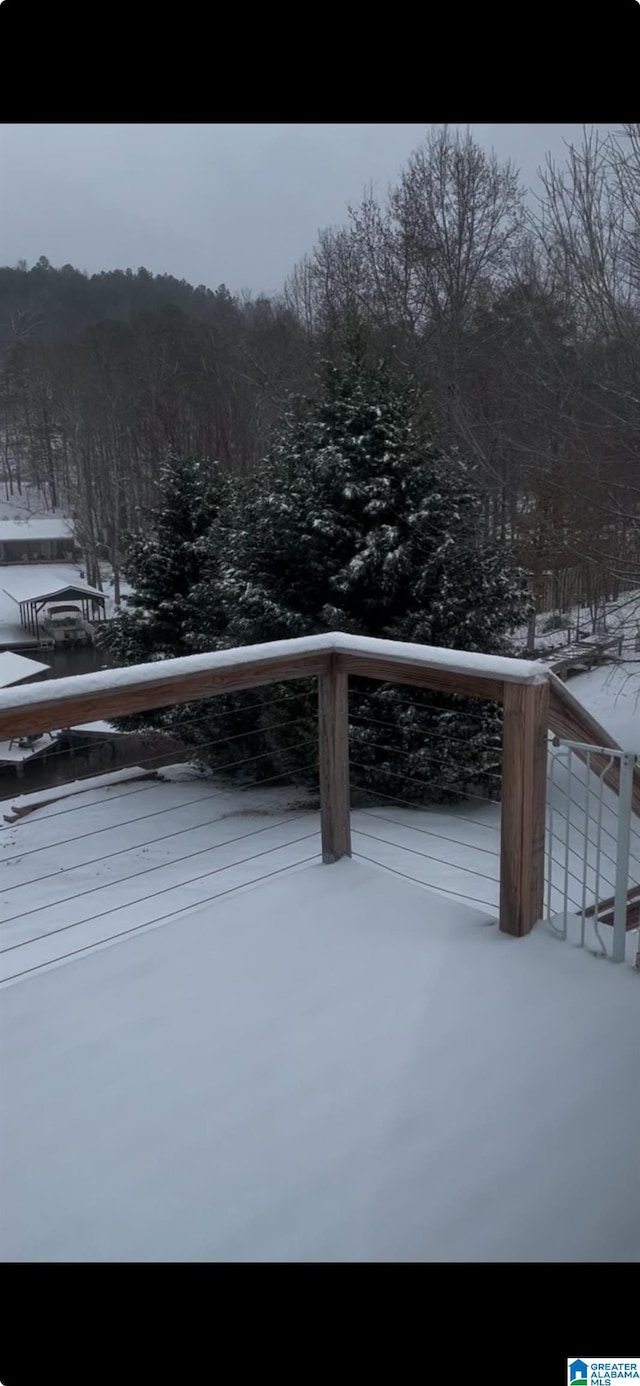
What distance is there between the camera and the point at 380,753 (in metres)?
8.68

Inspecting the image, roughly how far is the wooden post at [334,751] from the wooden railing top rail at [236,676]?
0.16ft

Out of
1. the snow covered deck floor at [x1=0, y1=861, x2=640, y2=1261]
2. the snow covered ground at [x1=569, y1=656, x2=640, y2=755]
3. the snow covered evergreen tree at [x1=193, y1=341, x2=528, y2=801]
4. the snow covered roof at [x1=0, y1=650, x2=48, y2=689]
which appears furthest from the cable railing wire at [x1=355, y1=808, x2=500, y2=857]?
the snow covered roof at [x1=0, y1=650, x2=48, y2=689]

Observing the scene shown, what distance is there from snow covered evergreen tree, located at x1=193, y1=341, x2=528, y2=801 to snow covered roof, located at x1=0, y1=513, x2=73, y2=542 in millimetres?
24574

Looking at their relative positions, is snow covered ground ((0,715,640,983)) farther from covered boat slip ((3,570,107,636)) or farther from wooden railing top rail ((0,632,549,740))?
covered boat slip ((3,570,107,636))

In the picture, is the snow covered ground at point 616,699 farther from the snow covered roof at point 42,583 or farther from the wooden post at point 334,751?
the snow covered roof at point 42,583

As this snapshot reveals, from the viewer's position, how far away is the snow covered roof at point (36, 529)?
32.2 meters

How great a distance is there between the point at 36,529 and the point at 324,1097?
1311 inches

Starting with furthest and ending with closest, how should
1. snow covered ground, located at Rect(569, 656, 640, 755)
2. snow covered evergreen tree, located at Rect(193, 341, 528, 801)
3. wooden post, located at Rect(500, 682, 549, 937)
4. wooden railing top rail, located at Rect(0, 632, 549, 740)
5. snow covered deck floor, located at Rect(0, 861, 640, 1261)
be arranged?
snow covered ground, located at Rect(569, 656, 640, 755)
snow covered evergreen tree, located at Rect(193, 341, 528, 801)
wooden post, located at Rect(500, 682, 549, 937)
wooden railing top rail, located at Rect(0, 632, 549, 740)
snow covered deck floor, located at Rect(0, 861, 640, 1261)

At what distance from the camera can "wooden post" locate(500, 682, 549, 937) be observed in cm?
242

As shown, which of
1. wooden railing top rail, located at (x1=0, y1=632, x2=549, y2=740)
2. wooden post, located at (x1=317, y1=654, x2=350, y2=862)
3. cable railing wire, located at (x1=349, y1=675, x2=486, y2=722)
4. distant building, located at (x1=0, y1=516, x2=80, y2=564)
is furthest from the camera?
distant building, located at (x1=0, y1=516, x2=80, y2=564)

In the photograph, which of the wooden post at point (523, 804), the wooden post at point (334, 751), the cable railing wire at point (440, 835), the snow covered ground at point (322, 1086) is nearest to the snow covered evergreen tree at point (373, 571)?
the cable railing wire at point (440, 835)
